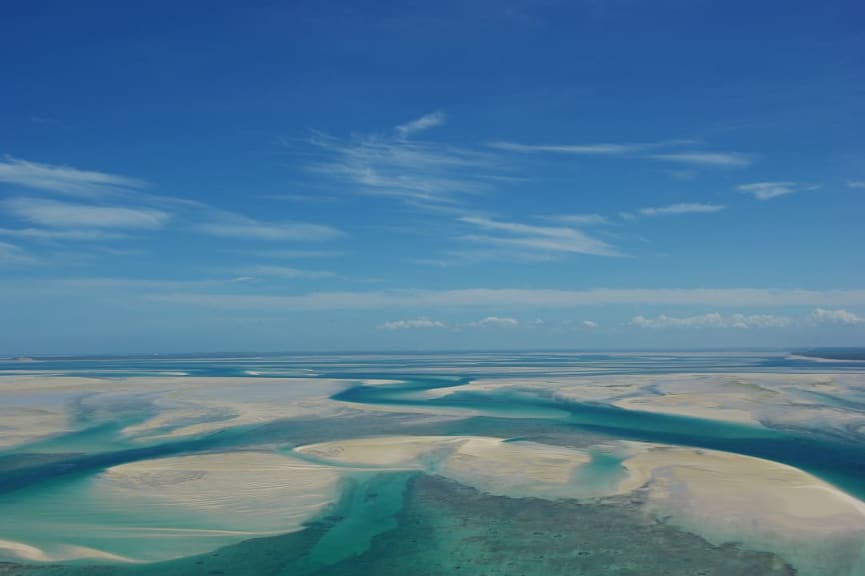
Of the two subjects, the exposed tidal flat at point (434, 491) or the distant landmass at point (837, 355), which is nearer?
the exposed tidal flat at point (434, 491)

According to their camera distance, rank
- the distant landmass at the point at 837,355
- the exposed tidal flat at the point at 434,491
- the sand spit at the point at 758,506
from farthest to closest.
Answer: the distant landmass at the point at 837,355 < the sand spit at the point at 758,506 < the exposed tidal flat at the point at 434,491

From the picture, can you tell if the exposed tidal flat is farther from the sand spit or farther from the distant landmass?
the distant landmass

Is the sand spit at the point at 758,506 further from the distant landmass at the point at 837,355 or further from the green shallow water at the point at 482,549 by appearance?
the distant landmass at the point at 837,355

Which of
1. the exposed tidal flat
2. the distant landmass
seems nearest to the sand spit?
the exposed tidal flat

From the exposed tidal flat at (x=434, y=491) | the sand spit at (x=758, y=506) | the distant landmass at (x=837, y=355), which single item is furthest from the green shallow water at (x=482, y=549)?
the distant landmass at (x=837, y=355)

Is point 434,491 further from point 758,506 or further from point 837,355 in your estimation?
point 837,355

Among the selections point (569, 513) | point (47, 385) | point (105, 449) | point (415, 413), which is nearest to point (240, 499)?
point (569, 513)

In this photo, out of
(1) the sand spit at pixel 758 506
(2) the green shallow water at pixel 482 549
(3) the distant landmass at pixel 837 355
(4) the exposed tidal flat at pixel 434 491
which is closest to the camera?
(2) the green shallow water at pixel 482 549

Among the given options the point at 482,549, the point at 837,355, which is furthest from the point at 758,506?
the point at 837,355

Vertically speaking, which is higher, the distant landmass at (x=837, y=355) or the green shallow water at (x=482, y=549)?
the distant landmass at (x=837, y=355)
